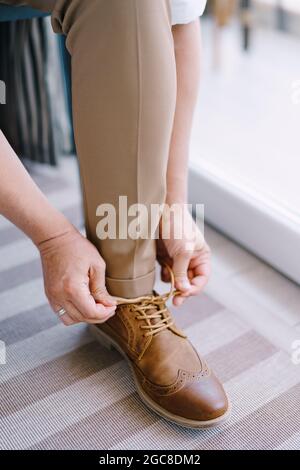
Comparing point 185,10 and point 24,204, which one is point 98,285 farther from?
point 185,10

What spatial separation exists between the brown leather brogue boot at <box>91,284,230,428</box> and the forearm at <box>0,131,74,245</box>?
0.48 feet

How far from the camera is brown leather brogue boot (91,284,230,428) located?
78 cm

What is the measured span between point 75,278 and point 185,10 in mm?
395

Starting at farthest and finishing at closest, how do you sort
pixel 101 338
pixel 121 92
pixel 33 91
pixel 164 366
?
pixel 33 91, pixel 101 338, pixel 164 366, pixel 121 92

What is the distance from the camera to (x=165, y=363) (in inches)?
32.0

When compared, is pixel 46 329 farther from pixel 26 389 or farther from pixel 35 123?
pixel 35 123

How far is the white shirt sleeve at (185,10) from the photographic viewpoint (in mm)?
810

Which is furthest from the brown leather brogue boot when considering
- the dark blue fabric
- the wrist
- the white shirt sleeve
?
the dark blue fabric

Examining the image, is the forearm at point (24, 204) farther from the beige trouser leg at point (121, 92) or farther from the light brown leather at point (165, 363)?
the light brown leather at point (165, 363)

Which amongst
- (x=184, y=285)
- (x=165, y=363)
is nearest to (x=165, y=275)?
(x=184, y=285)

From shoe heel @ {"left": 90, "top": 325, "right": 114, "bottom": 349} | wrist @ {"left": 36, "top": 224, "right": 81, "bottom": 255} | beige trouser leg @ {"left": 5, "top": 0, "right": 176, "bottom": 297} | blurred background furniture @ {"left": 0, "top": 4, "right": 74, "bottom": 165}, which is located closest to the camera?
beige trouser leg @ {"left": 5, "top": 0, "right": 176, "bottom": 297}

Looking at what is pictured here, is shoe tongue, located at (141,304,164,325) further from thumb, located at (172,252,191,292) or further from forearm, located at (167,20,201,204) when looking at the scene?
forearm, located at (167,20,201,204)

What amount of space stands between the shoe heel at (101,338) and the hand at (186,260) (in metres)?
0.12

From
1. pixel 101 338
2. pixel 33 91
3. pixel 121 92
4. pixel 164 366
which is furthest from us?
pixel 33 91
